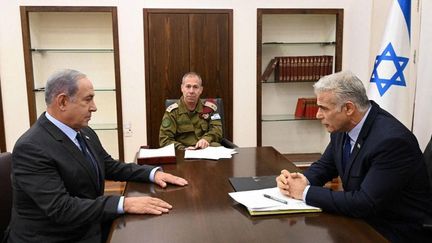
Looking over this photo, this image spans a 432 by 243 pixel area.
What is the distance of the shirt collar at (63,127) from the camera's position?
1.56 m

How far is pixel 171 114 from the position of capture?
3.17m

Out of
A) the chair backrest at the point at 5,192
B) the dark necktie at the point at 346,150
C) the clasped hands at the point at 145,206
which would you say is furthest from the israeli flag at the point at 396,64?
the chair backrest at the point at 5,192

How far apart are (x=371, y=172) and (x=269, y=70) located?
285 cm

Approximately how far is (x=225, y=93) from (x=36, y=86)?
2001 millimetres

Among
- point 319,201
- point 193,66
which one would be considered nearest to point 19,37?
point 193,66

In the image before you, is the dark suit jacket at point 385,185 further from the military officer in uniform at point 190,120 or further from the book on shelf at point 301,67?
the book on shelf at point 301,67

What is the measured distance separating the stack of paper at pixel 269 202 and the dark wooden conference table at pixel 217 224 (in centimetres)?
2

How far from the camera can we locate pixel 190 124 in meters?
3.17

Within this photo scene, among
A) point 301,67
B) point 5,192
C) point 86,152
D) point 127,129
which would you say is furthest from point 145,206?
point 301,67

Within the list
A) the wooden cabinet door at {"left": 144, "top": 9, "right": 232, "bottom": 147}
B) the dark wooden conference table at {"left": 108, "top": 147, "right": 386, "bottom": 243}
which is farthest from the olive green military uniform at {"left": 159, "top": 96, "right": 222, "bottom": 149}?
the dark wooden conference table at {"left": 108, "top": 147, "right": 386, "bottom": 243}

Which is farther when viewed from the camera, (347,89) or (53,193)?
(347,89)

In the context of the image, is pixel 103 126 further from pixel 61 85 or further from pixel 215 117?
pixel 61 85

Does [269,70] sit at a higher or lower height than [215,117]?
higher

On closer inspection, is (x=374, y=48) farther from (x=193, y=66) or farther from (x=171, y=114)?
(x=171, y=114)
